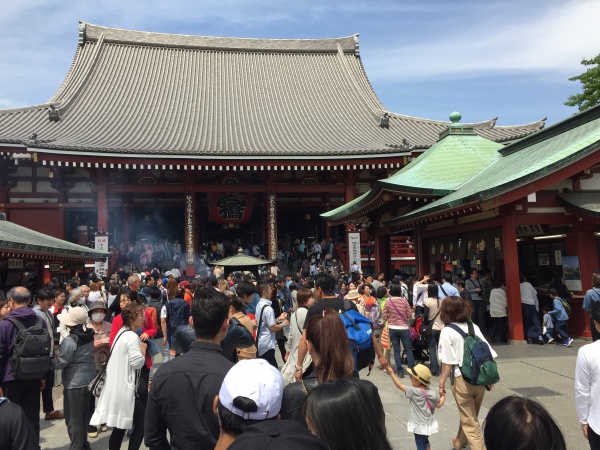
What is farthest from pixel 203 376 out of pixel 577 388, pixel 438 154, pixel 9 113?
pixel 9 113

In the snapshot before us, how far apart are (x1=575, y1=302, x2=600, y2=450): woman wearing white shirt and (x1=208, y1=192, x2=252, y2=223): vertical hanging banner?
19945 mm

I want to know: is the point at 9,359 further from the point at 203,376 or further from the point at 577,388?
the point at 577,388

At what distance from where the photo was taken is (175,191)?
2153cm

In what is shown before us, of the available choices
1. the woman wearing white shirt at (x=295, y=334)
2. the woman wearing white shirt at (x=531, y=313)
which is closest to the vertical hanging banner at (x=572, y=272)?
the woman wearing white shirt at (x=531, y=313)

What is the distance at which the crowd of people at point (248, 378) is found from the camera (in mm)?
1962

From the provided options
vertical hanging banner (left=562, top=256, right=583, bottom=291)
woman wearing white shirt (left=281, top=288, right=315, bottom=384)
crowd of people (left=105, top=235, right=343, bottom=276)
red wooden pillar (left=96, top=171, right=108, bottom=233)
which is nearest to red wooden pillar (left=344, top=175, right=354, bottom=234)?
crowd of people (left=105, top=235, right=343, bottom=276)

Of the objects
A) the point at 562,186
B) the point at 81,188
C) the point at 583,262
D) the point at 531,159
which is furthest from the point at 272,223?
the point at 583,262

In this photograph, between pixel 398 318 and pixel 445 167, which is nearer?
pixel 398 318

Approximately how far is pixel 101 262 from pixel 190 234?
368 cm

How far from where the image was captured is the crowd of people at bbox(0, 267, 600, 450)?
1962 mm

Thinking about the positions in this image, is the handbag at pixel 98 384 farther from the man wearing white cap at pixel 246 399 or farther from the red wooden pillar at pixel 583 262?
the red wooden pillar at pixel 583 262

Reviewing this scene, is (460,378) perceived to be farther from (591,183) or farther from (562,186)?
(591,183)

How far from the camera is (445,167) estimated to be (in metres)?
14.1

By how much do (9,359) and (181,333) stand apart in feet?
5.60
